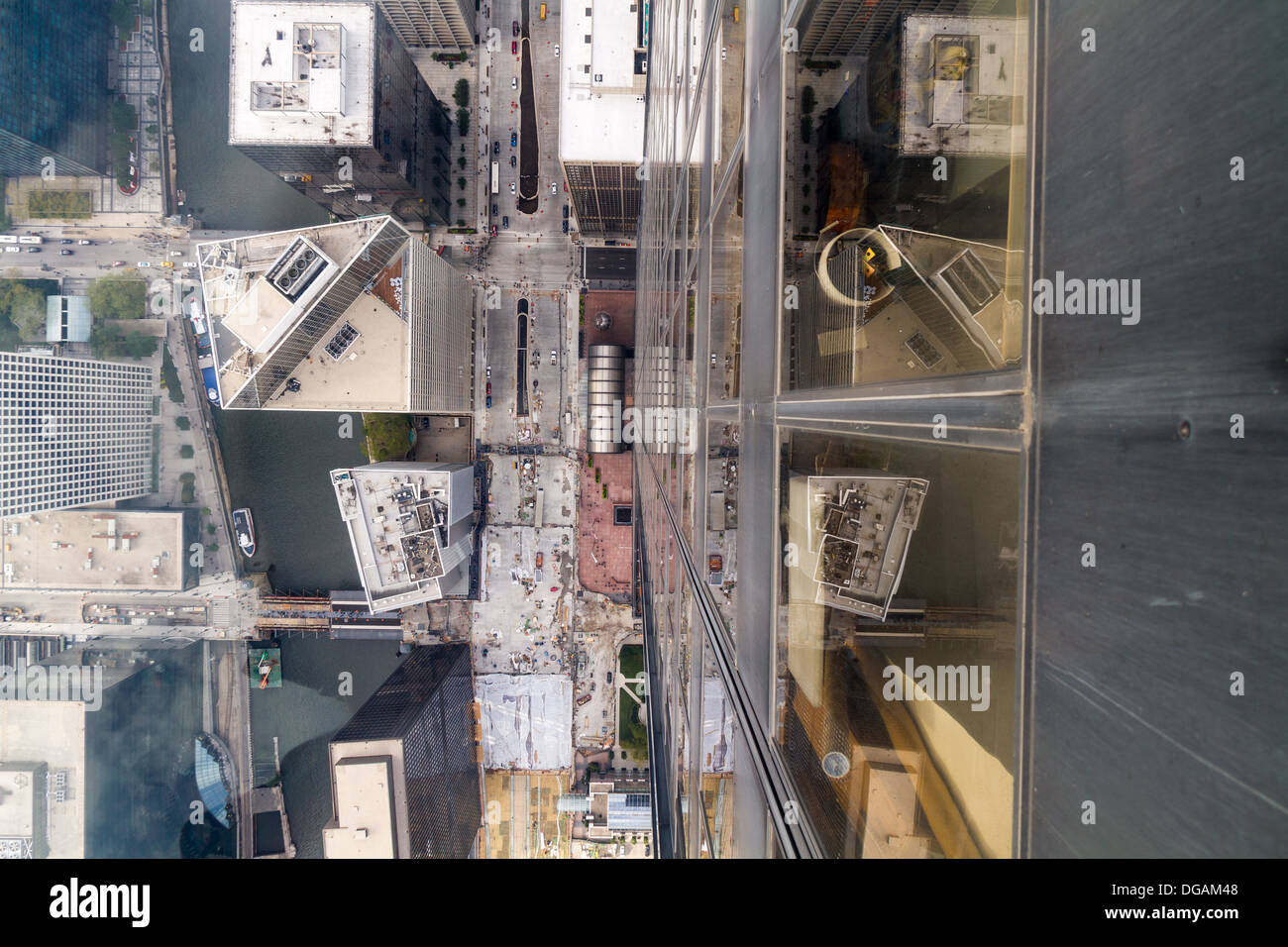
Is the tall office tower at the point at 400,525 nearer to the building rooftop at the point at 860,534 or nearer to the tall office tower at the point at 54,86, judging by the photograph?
the building rooftop at the point at 860,534

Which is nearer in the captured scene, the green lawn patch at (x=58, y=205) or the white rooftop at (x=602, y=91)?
the white rooftop at (x=602, y=91)

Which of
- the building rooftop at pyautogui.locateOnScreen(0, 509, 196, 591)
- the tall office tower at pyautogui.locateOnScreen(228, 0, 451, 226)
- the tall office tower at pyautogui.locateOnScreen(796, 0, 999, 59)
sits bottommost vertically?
the building rooftop at pyautogui.locateOnScreen(0, 509, 196, 591)

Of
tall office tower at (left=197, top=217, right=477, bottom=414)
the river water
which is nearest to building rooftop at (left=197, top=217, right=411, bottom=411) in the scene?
tall office tower at (left=197, top=217, right=477, bottom=414)

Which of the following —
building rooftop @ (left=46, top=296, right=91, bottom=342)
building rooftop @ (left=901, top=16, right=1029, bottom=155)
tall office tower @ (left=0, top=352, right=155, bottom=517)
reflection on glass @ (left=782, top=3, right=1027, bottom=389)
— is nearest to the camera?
building rooftop @ (left=901, top=16, right=1029, bottom=155)

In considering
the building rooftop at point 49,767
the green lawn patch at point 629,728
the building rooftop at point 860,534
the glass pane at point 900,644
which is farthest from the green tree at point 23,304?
the building rooftop at point 860,534

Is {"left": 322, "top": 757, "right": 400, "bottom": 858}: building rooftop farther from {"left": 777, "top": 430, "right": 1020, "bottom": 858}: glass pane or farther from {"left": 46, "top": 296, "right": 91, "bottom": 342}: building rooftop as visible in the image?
{"left": 46, "top": 296, "right": 91, "bottom": 342}: building rooftop

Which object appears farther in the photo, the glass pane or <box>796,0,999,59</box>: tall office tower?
<box>796,0,999,59</box>: tall office tower
